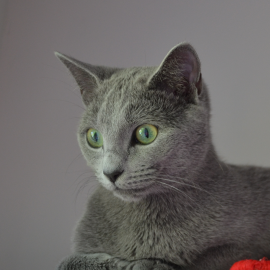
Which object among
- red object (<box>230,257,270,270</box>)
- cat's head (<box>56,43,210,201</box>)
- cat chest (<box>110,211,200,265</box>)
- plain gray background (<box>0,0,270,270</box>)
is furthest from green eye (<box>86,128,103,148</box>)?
plain gray background (<box>0,0,270,270</box>)

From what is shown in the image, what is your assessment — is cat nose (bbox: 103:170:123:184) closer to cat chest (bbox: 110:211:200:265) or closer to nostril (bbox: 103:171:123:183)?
nostril (bbox: 103:171:123:183)

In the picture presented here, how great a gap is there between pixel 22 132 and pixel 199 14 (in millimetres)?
944

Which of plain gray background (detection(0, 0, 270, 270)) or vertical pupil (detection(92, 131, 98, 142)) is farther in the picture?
plain gray background (detection(0, 0, 270, 270))

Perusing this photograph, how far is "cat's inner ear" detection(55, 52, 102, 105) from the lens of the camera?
95 cm

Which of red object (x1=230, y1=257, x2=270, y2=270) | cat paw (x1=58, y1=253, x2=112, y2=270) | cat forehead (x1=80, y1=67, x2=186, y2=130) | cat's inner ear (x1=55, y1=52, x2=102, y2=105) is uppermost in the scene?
cat's inner ear (x1=55, y1=52, x2=102, y2=105)

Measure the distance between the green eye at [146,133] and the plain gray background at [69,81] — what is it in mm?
735

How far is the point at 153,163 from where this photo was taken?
79cm

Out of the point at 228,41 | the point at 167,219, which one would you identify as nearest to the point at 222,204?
the point at 167,219

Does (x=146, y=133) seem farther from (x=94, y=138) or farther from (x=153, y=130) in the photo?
(x=94, y=138)

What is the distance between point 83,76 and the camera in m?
0.99

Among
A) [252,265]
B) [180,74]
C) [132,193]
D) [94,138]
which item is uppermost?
[180,74]

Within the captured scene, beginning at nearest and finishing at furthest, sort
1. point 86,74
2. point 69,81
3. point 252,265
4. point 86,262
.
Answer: point 252,265 → point 86,262 → point 86,74 → point 69,81

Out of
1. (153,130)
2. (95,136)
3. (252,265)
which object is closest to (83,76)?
(95,136)

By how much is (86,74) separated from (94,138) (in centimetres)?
18
